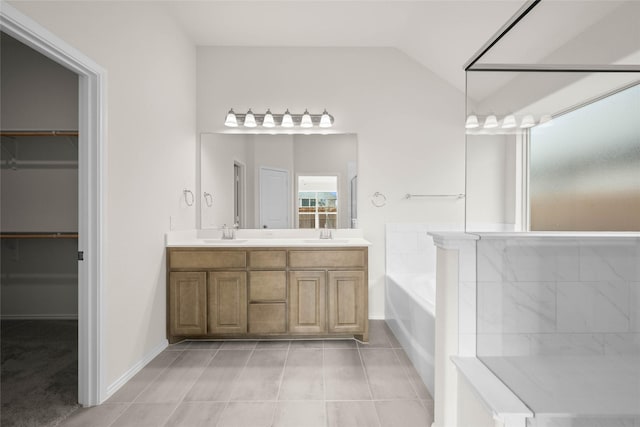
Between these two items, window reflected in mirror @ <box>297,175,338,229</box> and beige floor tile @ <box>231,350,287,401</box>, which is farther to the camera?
window reflected in mirror @ <box>297,175,338,229</box>

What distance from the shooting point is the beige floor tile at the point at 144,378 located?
81.7 inches

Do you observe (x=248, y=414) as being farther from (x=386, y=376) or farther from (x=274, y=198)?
(x=274, y=198)

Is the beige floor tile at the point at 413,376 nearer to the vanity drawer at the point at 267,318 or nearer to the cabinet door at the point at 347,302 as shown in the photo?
the cabinet door at the point at 347,302

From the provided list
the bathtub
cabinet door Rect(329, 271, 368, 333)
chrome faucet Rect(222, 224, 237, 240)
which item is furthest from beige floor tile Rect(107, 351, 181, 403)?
the bathtub

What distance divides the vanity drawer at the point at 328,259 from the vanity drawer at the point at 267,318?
1.29ft

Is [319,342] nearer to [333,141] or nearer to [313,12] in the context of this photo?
[333,141]

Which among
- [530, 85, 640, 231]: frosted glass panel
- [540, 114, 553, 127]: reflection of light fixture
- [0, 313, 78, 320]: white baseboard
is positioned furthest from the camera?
[0, 313, 78, 320]: white baseboard

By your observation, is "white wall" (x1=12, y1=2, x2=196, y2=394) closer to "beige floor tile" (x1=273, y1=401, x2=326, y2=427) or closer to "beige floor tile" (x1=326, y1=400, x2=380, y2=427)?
"beige floor tile" (x1=273, y1=401, x2=326, y2=427)

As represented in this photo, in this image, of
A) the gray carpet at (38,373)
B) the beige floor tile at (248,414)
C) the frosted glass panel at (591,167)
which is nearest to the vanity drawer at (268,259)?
the beige floor tile at (248,414)

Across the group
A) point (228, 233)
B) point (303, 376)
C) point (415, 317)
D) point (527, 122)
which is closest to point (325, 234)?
point (228, 233)

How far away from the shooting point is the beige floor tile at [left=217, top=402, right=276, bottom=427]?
5.95 feet

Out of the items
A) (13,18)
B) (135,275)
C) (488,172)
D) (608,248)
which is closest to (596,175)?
(608,248)

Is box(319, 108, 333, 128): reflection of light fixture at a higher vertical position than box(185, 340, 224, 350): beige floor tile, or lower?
higher

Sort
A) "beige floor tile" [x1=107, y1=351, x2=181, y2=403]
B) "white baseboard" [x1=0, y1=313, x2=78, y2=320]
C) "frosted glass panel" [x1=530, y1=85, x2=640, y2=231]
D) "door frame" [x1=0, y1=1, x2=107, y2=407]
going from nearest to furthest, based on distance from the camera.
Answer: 1. "frosted glass panel" [x1=530, y1=85, x2=640, y2=231]
2. "door frame" [x1=0, y1=1, x2=107, y2=407]
3. "beige floor tile" [x1=107, y1=351, x2=181, y2=403]
4. "white baseboard" [x1=0, y1=313, x2=78, y2=320]
